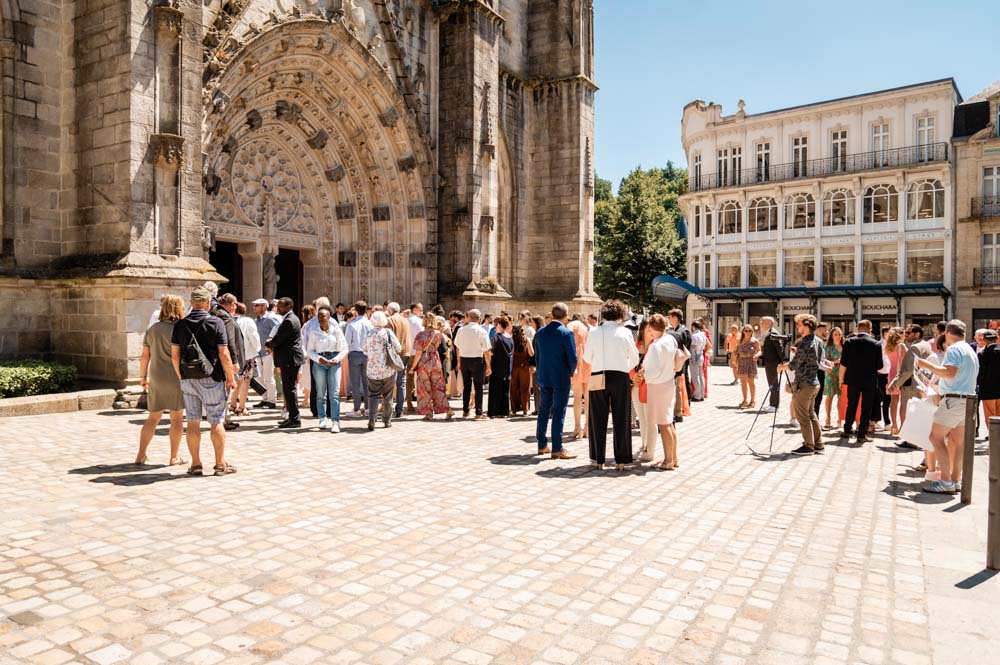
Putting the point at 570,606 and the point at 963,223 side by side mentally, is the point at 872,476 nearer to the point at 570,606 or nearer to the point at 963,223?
the point at 570,606

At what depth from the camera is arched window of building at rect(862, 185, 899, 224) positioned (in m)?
35.2

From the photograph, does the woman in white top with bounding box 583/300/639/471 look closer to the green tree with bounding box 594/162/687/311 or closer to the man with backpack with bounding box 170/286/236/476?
the man with backpack with bounding box 170/286/236/476

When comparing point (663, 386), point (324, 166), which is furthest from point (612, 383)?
point (324, 166)

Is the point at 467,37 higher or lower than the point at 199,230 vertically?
higher

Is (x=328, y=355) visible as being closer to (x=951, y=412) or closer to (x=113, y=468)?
(x=113, y=468)

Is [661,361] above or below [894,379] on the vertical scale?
above

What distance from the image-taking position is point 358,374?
11.8 metres

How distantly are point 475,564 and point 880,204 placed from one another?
36.8m

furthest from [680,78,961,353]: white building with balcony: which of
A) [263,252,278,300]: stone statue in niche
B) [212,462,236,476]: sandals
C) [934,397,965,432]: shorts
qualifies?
[212,462,236,476]: sandals

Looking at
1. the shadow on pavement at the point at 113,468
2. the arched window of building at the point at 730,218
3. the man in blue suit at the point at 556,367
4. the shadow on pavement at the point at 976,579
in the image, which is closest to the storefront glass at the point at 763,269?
the arched window of building at the point at 730,218

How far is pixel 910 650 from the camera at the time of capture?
11.9 feet

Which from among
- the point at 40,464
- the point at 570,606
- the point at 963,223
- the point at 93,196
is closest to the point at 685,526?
the point at 570,606

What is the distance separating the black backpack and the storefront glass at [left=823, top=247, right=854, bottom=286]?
116ft

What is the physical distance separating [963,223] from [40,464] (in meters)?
37.1
